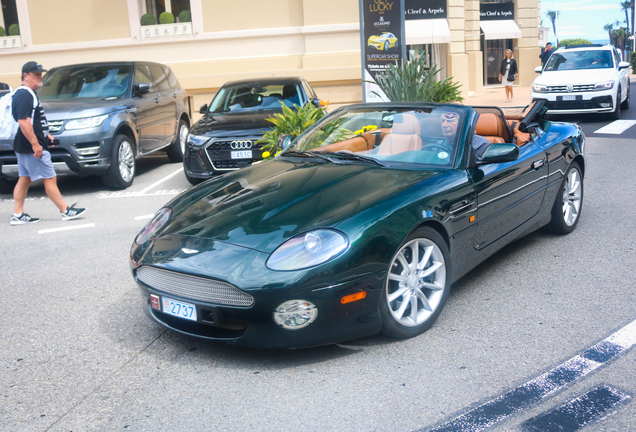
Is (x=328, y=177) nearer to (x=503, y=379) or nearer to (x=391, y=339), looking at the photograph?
(x=391, y=339)

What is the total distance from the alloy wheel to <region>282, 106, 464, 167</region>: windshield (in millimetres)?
771

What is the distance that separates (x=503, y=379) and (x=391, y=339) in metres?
0.73

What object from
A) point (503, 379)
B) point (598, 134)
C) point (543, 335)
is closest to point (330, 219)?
point (503, 379)

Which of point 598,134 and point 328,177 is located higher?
point 328,177

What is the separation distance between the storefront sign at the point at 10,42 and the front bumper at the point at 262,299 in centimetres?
1661

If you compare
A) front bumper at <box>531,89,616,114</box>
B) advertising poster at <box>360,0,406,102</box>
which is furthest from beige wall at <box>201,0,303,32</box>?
front bumper at <box>531,89,616,114</box>

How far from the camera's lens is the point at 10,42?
1770 centimetres

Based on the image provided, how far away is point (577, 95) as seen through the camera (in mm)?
15047

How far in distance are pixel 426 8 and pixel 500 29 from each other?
7.99m

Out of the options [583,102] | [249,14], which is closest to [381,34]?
[249,14]

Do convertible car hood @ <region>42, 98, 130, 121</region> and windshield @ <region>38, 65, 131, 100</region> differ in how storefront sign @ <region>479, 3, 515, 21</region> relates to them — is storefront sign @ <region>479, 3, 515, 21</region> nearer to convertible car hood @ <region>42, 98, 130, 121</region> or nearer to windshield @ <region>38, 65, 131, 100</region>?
windshield @ <region>38, 65, 131, 100</region>

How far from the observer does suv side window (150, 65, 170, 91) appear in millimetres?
11273

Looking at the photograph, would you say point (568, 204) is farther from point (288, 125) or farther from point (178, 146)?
point (178, 146)

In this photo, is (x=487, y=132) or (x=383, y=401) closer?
(x=383, y=401)
